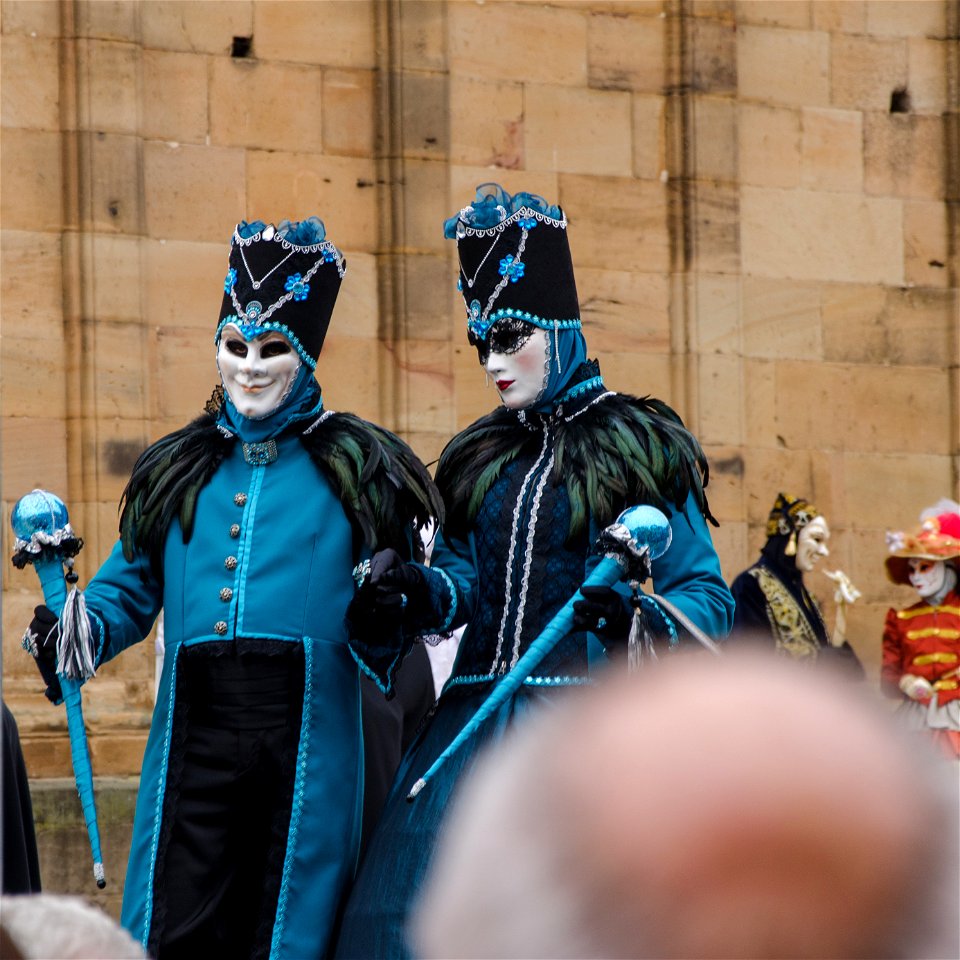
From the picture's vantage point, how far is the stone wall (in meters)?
9.03

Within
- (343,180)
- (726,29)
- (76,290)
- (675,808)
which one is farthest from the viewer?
(726,29)

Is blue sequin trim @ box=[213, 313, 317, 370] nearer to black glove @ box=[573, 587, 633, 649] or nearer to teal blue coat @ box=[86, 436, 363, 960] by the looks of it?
teal blue coat @ box=[86, 436, 363, 960]

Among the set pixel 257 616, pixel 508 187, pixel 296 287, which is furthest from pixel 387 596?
pixel 508 187

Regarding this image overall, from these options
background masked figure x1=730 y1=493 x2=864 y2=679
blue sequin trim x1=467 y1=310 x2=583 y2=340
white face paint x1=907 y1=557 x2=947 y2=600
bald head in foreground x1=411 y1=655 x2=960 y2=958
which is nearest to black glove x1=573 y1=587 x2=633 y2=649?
blue sequin trim x1=467 y1=310 x2=583 y2=340

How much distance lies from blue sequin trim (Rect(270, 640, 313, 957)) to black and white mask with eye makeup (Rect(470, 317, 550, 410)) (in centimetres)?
70

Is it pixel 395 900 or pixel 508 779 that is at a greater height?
pixel 508 779

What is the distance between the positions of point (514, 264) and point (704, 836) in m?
3.39

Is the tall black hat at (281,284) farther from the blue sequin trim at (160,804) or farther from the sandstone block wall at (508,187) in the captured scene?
the sandstone block wall at (508,187)

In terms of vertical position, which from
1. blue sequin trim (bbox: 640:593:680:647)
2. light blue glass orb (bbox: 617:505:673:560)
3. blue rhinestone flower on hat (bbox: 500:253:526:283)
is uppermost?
blue rhinestone flower on hat (bbox: 500:253:526:283)

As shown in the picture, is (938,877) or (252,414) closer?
(938,877)

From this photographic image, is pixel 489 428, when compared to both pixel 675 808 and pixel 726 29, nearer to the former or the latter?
pixel 675 808

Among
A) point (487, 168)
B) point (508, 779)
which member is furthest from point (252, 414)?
point (487, 168)

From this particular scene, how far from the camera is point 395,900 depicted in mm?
4309

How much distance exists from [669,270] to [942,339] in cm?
150
